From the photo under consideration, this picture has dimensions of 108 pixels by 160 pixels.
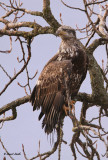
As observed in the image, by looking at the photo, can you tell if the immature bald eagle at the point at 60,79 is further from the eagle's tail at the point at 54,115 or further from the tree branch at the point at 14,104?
the tree branch at the point at 14,104

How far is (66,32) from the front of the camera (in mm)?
6426

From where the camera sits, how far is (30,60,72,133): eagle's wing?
588cm

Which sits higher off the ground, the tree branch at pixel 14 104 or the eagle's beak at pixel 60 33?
the eagle's beak at pixel 60 33

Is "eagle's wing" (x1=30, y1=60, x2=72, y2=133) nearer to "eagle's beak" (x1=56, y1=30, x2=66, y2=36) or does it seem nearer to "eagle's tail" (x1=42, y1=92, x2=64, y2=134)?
"eagle's tail" (x1=42, y1=92, x2=64, y2=134)

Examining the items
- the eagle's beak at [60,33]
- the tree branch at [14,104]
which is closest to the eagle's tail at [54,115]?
the tree branch at [14,104]

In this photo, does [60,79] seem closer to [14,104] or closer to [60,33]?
[60,33]

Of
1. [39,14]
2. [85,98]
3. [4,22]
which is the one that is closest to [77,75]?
[85,98]

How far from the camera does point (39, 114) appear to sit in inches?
239

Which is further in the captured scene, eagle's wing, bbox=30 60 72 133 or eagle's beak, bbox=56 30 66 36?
eagle's beak, bbox=56 30 66 36

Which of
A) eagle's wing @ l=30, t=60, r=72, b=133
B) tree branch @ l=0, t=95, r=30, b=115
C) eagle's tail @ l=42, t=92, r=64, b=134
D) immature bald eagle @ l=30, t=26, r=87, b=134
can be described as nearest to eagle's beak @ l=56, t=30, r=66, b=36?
immature bald eagle @ l=30, t=26, r=87, b=134

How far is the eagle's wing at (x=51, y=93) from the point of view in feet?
19.3

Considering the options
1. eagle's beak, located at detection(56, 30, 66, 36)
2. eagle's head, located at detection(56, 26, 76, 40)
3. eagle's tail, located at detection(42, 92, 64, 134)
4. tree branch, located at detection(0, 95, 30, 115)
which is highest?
eagle's head, located at detection(56, 26, 76, 40)

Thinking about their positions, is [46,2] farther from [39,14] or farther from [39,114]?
A: [39,114]

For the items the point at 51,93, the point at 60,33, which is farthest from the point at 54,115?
the point at 60,33
